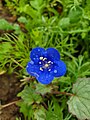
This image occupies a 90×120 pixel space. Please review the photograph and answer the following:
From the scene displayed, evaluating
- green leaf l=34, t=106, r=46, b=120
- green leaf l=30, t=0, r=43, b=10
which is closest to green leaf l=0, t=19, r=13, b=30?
green leaf l=30, t=0, r=43, b=10

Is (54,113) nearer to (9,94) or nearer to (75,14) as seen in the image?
(9,94)

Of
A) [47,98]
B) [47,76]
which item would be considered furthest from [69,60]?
[47,76]

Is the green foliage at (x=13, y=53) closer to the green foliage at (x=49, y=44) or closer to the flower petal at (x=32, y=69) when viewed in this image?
the green foliage at (x=49, y=44)

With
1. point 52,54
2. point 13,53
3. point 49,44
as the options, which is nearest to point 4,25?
point 13,53

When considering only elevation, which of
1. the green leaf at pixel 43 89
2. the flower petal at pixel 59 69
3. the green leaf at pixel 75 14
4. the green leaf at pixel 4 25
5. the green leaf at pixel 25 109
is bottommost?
the green leaf at pixel 25 109

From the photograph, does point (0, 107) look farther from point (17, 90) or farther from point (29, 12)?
point (29, 12)

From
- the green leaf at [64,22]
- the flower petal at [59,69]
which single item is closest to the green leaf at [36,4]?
the green leaf at [64,22]

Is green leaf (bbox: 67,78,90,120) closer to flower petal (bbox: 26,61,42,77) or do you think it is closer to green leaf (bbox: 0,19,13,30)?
flower petal (bbox: 26,61,42,77)

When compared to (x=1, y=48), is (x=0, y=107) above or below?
below
